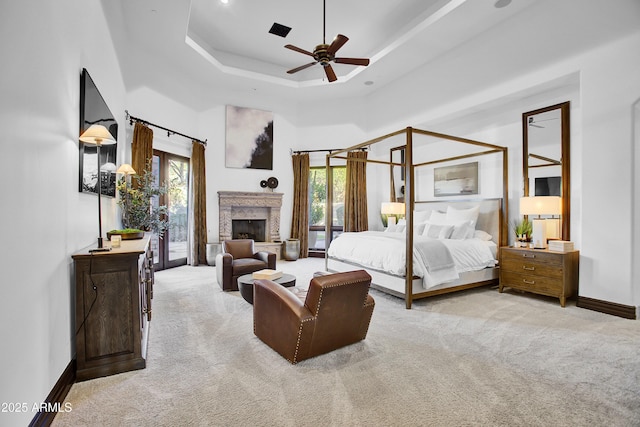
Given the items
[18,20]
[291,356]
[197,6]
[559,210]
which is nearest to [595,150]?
[559,210]

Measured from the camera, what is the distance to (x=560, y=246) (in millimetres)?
4141

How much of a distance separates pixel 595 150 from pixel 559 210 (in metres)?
0.88

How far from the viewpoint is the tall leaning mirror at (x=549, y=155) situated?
4445mm

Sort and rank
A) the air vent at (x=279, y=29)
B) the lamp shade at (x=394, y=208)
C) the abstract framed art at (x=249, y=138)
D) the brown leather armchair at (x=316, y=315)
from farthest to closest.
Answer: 1. the abstract framed art at (x=249, y=138)
2. the lamp shade at (x=394, y=208)
3. the air vent at (x=279, y=29)
4. the brown leather armchair at (x=316, y=315)

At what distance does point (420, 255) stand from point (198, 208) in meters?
4.78

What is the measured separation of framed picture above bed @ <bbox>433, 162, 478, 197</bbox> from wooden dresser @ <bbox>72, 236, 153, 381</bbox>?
220 inches

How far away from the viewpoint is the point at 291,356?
256 cm

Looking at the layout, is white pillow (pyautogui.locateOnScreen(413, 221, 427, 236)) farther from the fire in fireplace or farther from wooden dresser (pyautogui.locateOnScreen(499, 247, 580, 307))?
the fire in fireplace

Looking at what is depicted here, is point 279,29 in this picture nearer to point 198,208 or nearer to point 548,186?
point 198,208

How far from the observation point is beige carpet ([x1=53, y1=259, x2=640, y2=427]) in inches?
75.5

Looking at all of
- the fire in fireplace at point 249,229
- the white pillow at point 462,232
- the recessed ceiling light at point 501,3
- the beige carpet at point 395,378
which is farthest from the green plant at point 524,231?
the fire in fireplace at point 249,229

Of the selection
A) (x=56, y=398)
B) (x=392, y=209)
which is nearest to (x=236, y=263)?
(x=56, y=398)

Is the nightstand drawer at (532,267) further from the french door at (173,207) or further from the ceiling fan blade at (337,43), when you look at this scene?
the french door at (173,207)

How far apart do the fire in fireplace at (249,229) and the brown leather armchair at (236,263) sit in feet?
7.40
